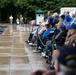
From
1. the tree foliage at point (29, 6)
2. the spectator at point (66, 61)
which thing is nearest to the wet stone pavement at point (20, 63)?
the spectator at point (66, 61)

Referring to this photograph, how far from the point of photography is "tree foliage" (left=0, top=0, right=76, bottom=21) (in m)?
47.9

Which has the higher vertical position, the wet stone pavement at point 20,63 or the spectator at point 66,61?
the spectator at point 66,61

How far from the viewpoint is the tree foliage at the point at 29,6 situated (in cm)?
4788

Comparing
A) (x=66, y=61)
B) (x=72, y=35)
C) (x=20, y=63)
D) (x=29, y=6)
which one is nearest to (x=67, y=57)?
(x=66, y=61)

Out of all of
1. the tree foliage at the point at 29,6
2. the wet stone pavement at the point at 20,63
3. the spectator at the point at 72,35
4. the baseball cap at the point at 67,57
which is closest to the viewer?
the baseball cap at the point at 67,57

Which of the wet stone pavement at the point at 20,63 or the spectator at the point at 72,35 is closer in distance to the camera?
the spectator at the point at 72,35

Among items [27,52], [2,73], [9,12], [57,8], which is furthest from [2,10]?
[2,73]

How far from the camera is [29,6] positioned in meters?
49.5

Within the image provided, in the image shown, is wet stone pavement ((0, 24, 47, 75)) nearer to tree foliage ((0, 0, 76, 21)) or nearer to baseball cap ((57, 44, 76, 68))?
baseball cap ((57, 44, 76, 68))

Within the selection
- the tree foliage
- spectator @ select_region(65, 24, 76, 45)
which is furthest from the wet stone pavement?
the tree foliage

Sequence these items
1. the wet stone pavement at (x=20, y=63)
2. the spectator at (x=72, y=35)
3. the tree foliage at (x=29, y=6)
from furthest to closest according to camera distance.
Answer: the tree foliage at (x=29, y=6) < the wet stone pavement at (x=20, y=63) < the spectator at (x=72, y=35)

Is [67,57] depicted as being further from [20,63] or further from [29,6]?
[29,6]

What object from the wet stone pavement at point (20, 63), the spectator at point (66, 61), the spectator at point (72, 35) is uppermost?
the spectator at point (66, 61)

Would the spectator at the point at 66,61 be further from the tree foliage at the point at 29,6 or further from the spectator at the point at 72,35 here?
the tree foliage at the point at 29,6
